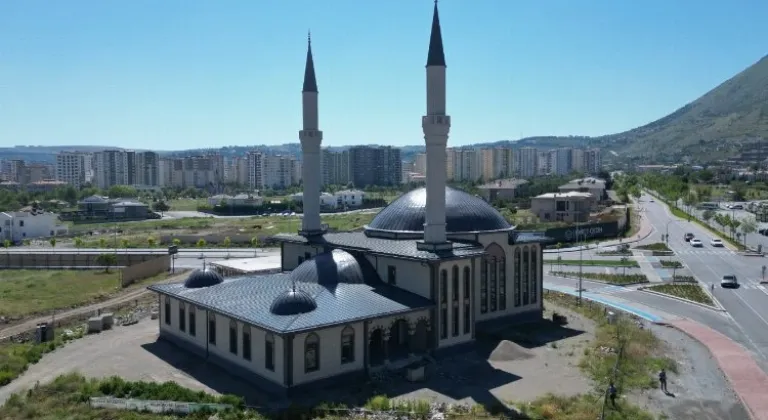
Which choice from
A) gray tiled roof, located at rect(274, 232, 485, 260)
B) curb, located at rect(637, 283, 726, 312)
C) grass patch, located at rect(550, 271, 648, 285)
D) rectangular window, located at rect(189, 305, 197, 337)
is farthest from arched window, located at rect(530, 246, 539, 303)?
rectangular window, located at rect(189, 305, 197, 337)

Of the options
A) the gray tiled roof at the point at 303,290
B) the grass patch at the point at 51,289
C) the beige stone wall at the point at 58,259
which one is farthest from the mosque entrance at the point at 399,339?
the beige stone wall at the point at 58,259

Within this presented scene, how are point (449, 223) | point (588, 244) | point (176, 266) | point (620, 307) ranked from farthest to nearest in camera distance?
point (588, 244) < point (176, 266) < point (620, 307) < point (449, 223)

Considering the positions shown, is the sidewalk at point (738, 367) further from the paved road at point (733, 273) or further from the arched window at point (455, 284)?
the arched window at point (455, 284)

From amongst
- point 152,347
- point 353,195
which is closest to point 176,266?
point 152,347

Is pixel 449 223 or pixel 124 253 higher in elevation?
pixel 449 223

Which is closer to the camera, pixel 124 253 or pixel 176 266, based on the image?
pixel 176 266

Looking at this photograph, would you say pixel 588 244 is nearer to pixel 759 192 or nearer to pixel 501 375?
pixel 501 375
